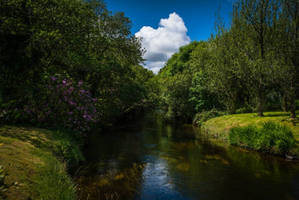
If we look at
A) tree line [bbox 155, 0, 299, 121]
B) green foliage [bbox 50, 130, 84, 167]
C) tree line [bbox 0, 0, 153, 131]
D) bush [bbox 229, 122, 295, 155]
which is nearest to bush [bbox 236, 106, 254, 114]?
tree line [bbox 155, 0, 299, 121]

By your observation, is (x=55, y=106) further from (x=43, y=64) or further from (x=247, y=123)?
(x=247, y=123)

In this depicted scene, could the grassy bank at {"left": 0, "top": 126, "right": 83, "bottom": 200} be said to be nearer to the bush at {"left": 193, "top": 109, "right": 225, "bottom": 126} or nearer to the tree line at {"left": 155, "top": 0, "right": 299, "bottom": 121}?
the tree line at {"left": 155, "top": 0, "right": 299, "bottom": 121}

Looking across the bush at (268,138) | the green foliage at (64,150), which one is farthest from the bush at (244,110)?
the green foliage at (64,150)

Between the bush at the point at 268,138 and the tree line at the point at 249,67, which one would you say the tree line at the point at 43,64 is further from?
the tree line at the point at 249,67

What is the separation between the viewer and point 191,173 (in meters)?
12.2

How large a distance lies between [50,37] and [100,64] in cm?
798

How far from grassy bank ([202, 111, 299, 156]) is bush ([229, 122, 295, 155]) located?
693 millimetres

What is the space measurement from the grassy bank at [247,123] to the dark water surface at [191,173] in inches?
162

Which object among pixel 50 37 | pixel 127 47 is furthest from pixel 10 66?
pixel 127 47

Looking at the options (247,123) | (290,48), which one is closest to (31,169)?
(247,123)

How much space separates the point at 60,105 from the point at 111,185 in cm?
679

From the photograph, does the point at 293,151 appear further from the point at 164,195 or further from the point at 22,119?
the point at 22,119

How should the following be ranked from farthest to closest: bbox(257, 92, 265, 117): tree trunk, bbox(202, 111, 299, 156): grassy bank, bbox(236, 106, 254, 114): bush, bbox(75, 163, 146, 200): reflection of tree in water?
bbox(236, 106, 254, 114): bush < bbox(257, 92, 265, 117): tree trunk < bbox(202, 111, 299, 156): grassy bank < bbox(75, 163, 146, 200): reflection of tree in water

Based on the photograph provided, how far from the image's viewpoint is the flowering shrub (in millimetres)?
13250
